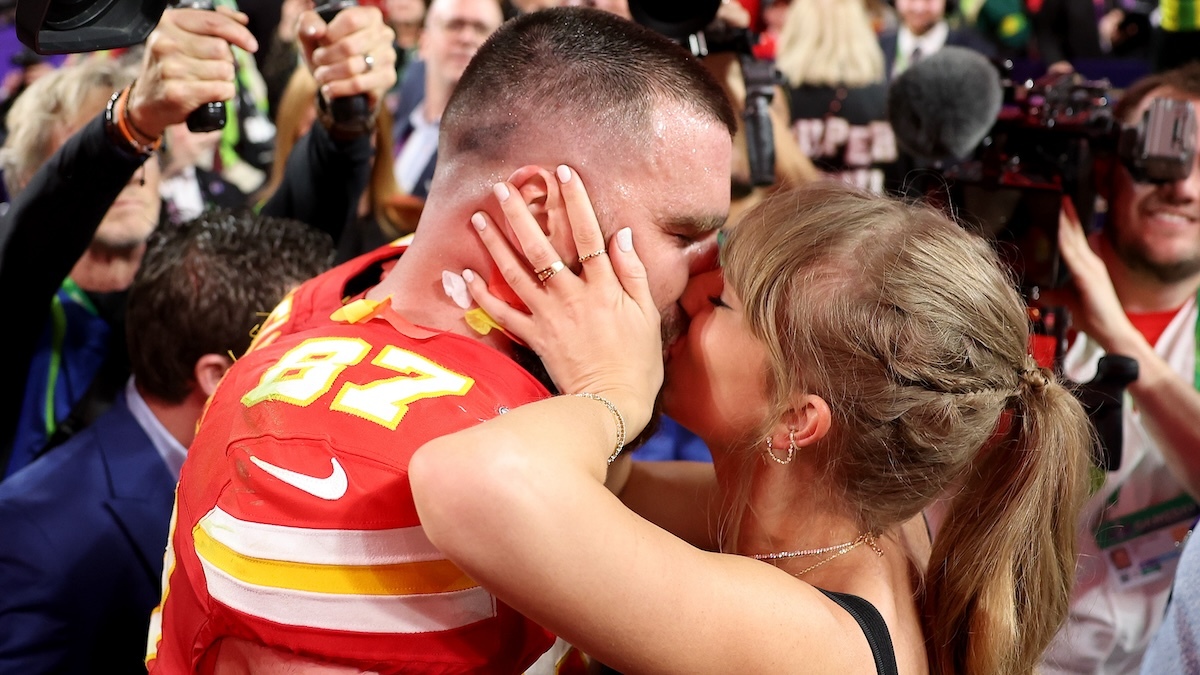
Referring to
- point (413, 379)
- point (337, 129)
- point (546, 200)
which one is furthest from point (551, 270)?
point (337, 129)

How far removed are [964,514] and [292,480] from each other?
0.97 metres

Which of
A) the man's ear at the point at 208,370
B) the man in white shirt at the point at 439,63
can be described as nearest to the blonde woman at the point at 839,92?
the man in white shirt at the point at 439,63

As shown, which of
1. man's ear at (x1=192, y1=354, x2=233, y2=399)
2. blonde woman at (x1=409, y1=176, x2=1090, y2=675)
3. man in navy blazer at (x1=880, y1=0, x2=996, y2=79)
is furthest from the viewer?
man in navy blazer at (x1=880, y1=0, x2=996, y2=79)

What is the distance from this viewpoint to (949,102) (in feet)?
7.57

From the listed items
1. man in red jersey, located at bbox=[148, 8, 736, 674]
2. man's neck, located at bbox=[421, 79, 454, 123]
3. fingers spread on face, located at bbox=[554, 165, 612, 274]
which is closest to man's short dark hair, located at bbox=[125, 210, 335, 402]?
man in red jersey, located at bbox=[148, 8, 736, 674]

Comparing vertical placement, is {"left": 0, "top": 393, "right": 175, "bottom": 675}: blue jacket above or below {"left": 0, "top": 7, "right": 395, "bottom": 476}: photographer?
below

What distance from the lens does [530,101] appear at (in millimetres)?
1579

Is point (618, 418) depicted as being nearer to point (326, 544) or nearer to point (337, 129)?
point (326, 544)

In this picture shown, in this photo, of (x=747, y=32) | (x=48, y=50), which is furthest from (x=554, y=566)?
(x=747, y=32)

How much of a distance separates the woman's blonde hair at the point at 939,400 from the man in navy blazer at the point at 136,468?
1034 millimetres

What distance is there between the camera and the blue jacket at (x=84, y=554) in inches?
73.6

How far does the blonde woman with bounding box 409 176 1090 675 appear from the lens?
1.38 metres

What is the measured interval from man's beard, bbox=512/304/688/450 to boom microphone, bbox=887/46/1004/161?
3.10ft

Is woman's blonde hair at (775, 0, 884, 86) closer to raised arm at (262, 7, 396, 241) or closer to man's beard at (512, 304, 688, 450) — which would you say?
raised arm at (262, 7, 396, 241)
